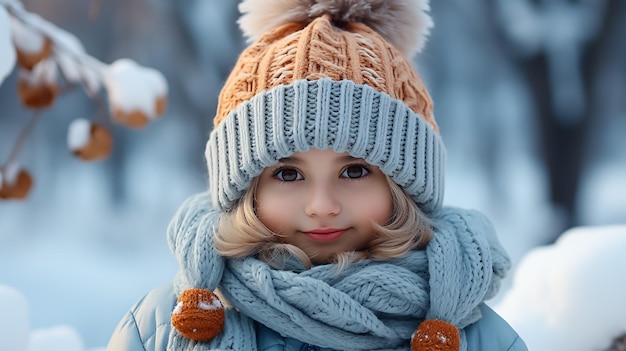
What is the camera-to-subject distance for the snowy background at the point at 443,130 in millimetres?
4438

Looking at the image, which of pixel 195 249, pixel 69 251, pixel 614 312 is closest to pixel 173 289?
pixel 195 249

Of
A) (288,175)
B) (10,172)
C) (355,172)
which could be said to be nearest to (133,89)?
(10,172)

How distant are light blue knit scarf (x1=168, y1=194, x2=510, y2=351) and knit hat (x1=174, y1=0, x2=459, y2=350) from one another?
0.16ft

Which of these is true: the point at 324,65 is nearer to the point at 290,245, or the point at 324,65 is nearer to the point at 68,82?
the point at 290,245

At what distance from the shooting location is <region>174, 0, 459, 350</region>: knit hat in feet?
4.46

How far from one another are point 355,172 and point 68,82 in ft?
2.68

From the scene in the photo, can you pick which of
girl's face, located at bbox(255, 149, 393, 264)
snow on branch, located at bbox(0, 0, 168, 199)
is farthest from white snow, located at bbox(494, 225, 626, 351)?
snow on branch, located at bbox(0, 0, 168, 199)

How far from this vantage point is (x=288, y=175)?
1.42 m

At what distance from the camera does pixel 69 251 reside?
4305mm

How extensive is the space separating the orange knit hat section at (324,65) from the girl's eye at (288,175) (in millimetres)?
161

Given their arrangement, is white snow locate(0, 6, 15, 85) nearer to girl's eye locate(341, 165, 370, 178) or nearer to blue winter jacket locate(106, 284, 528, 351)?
blue winter jacket locate(106, 284, 528, 351)

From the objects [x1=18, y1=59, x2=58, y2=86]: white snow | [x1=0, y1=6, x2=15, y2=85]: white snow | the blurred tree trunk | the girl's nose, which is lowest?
the blurred tree trunk

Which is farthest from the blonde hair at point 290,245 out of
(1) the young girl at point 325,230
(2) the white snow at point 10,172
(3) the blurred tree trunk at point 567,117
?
(3) the blurred tree trunk at point 567,117

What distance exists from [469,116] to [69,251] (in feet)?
9.28
